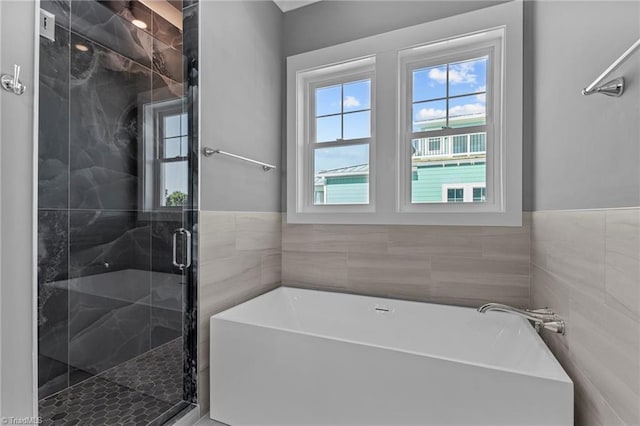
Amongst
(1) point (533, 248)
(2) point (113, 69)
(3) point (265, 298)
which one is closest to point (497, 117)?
(1) point (533, 248)

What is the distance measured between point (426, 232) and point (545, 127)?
900 millimetres

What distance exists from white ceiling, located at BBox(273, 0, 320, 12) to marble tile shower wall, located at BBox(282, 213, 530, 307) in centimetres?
178

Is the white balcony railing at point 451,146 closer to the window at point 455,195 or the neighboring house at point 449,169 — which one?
the neighboring house at point 449,169

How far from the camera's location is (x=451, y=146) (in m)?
2.21

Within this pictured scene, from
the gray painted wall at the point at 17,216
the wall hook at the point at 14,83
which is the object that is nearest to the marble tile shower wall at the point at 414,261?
the gray painted wall at the point at 17,216

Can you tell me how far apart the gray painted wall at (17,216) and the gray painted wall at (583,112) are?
6.03ft

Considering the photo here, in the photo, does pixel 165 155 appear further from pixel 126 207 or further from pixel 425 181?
pixel 425 181

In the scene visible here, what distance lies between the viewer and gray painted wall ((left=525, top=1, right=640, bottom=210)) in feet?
2.92

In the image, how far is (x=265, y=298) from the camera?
223 cm

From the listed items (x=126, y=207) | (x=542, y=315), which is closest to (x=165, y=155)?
(x=126, y=207)

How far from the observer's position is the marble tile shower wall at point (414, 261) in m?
1.98

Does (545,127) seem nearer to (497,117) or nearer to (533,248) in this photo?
(497,117)

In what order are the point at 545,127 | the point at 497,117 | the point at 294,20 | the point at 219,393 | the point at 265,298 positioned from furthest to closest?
the point at 294,20 → the point at 265,298 → the point at 497,117 → the point at 219,393 → the point at 545,127

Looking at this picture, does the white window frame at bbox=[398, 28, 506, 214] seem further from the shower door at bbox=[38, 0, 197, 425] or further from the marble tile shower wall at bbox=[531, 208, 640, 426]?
the shower door at bbox=[38, 0, 197, 425]
